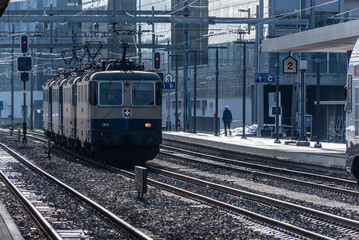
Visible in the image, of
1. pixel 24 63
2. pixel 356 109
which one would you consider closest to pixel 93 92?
pixel 356 109

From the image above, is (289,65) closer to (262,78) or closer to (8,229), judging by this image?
(262,78)

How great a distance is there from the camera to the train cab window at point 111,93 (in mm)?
24375

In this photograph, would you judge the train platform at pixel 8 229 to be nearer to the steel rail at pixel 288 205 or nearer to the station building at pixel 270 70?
the steel rail at pixel 288 205

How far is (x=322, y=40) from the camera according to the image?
28781mm

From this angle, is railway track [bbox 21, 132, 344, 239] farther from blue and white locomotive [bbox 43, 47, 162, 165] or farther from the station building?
the station building

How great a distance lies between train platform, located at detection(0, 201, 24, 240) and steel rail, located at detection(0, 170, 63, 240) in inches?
19.8

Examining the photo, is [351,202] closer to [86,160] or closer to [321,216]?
[321,216]

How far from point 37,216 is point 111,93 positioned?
A: 37.2 ft

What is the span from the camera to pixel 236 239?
1109 cm

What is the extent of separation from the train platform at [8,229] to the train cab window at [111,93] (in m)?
10.9

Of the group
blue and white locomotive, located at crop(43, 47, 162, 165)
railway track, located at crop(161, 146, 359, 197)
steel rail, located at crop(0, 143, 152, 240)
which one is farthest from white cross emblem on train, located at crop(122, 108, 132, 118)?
steel rail, located at crop(0, 143, 152, 240)

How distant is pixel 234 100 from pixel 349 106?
5553 centimetres

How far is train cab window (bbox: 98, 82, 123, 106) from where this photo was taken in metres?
24.4

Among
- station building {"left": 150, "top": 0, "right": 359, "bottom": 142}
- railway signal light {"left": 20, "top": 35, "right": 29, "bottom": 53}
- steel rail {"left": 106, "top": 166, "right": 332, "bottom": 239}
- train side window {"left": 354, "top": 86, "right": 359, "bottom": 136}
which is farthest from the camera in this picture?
station building {"left": 150, "top": 0, "right": 359, "bottom": 142}
